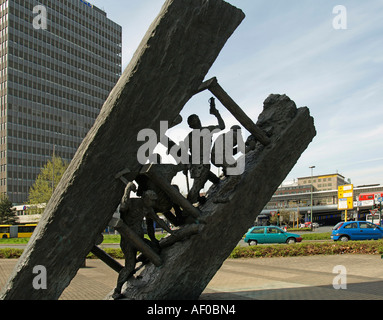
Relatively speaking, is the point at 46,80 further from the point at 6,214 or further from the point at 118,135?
the point at 118,135


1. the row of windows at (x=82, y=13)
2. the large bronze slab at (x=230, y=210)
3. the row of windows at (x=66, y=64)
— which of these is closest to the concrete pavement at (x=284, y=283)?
the large bronze slab at (x=230, y=210)

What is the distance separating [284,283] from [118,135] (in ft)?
19.1

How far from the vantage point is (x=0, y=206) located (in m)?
56.2

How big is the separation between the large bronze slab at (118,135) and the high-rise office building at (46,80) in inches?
2579

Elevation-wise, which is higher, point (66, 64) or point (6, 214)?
point (66, 64)

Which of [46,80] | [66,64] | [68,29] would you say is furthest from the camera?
[66,64]

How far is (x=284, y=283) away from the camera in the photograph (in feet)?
27.7

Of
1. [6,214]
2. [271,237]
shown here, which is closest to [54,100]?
[6,214]

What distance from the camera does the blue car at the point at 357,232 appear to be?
20062 millimetres

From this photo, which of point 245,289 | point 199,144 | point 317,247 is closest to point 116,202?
point 199,144

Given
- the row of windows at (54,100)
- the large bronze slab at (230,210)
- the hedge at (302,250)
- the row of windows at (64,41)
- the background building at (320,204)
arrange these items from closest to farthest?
the large bronze slab at (230,210) → the hedge at (302,250) → the background building at (320,204) → the row of windows at (54,100) → the row of windows at (64,41)

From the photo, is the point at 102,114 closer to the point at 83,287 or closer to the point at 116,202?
the point at 116,202

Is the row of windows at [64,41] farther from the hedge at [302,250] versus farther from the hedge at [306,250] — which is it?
the hedge at [306,250]
